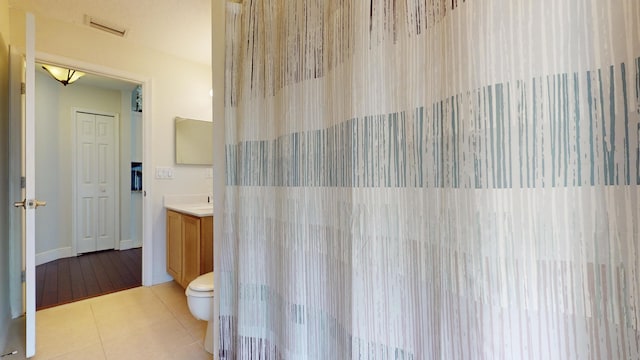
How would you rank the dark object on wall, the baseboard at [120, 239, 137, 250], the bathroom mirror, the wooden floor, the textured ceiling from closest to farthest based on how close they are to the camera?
the textured ceiling → the wooden floor → the bathroom mirror → the baseboard at [120, 239, 137, 250] → the dark object on wall

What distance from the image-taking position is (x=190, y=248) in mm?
2211

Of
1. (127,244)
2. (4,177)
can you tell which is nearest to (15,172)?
(4,177)

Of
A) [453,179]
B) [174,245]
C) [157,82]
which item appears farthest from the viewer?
[157,82]

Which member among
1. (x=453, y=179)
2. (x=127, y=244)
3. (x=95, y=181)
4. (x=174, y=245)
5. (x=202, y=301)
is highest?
(x=95, y=181)

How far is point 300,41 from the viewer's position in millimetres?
953

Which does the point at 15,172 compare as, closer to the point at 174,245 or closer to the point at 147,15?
the point at 174,245

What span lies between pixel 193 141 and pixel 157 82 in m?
0.65

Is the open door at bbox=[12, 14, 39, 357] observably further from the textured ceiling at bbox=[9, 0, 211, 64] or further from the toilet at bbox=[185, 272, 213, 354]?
the toilet at bbox=[185, 272, 213, 354]

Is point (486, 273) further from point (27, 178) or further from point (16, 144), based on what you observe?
point (16, 144)

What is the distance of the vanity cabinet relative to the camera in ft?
6.91

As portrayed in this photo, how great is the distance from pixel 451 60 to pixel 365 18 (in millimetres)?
290

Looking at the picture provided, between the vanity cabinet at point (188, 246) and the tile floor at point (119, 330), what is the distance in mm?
265

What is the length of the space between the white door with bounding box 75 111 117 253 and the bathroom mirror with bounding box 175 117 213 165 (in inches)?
82.2

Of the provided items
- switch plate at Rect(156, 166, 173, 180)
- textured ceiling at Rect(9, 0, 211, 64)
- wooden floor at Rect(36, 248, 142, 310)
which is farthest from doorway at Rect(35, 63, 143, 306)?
textured ceiling at Rect(9, 0, 211, 64)
